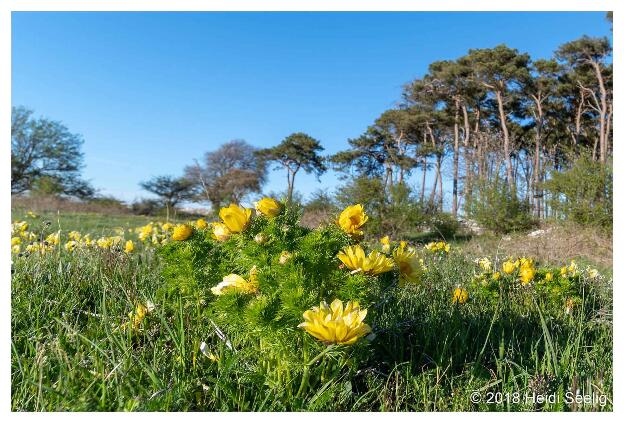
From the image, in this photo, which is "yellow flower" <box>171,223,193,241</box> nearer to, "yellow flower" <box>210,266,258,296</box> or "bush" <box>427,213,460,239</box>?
"yellow flower" <box>210,266,258,296</box>

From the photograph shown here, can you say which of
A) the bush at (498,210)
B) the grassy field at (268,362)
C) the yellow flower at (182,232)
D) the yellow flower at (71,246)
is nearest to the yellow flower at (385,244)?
the grassy field at (268,362)

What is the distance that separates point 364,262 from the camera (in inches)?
39.9

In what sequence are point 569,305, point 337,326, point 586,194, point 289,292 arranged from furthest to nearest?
point 586,194, point 569,305, point 289,292, point 337,326

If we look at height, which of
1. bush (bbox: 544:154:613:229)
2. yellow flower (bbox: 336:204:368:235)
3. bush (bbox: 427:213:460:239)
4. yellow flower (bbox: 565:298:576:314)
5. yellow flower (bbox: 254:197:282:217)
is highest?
bush (bbox: 544:154:613:229)

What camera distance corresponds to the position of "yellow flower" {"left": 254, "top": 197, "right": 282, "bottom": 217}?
111cm

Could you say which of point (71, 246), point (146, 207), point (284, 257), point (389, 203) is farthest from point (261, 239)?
point (146, 207)

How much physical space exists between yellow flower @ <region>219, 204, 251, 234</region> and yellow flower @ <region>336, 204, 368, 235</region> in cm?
23

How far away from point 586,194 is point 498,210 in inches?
71.7

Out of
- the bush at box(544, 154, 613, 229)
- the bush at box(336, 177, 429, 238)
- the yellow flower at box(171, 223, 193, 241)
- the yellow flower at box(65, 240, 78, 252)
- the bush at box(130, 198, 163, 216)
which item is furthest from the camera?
the bush at box(130, 198, 163, 216)

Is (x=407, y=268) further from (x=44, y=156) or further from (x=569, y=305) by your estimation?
(x=44, y=156)

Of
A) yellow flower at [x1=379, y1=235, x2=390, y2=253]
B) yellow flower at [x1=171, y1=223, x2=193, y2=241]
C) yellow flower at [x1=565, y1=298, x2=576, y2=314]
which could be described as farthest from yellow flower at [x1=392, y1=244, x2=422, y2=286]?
yellow flower at [x1=565, y1=298, x2=576, y2=314]
